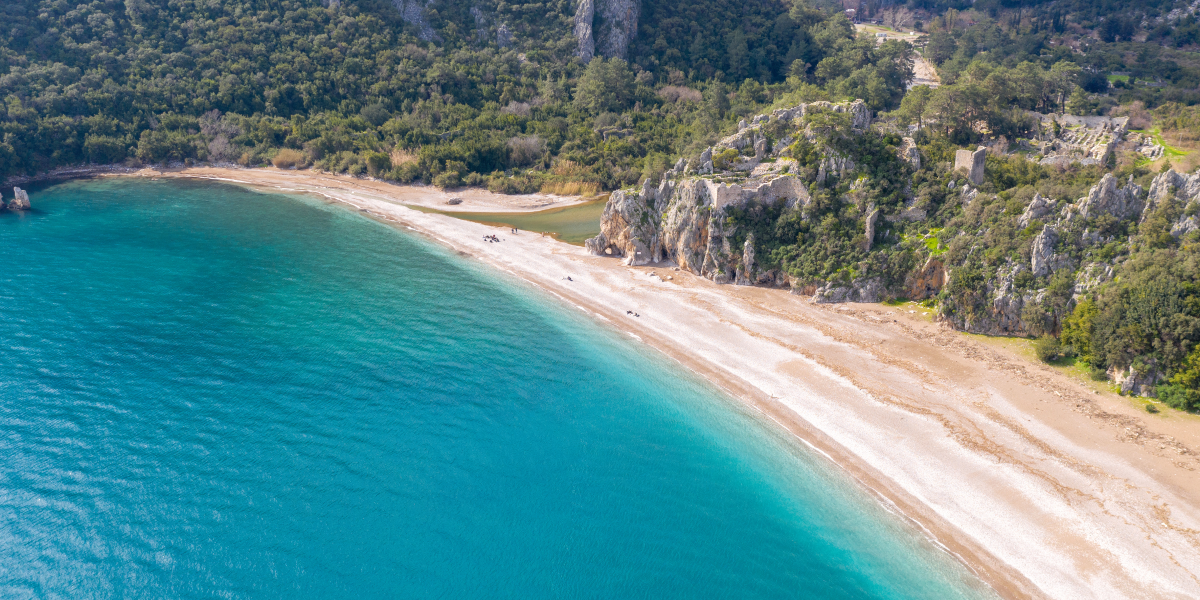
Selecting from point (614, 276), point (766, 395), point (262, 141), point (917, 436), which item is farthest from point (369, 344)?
point (262, 141)

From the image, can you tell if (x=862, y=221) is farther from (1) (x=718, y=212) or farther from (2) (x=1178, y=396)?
(2) (x=1178, y=396)

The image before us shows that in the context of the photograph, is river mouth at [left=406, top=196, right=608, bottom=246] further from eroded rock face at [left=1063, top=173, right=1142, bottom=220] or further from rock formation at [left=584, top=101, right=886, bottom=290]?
eroded rock face at [left=1063, top=173, right=1142, bottom=220]

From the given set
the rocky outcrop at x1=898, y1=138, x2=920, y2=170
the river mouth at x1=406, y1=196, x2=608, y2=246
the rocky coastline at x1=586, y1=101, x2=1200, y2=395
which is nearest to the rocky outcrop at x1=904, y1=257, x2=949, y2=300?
the rocky coastline at x1=586, y1=101, x2=1200, y2=395

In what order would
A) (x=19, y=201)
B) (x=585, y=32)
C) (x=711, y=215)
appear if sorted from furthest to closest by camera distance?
(x=585, y=32)
(x=19, y=201)
(x=711, y=215)

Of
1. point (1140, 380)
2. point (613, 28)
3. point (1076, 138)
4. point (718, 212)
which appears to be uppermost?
point (613, 28)

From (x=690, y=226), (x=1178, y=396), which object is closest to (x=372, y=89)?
(x=690, y=226)

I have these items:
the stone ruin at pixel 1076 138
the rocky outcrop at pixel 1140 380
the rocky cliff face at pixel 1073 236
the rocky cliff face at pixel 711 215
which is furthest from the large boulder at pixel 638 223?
the stone ruin at pixel 1076 138

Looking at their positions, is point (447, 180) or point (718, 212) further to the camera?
point (447, 180)
